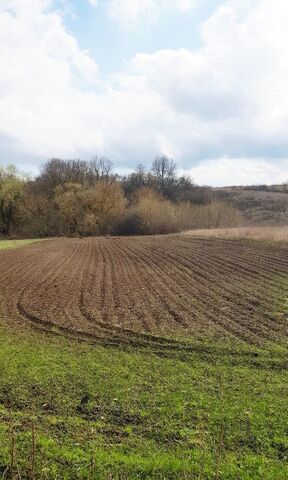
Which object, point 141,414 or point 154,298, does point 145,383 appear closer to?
point 141,414

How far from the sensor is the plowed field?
995cm

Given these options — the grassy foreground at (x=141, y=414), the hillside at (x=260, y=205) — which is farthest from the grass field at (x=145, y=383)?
the hillside at (x=260, y=205)

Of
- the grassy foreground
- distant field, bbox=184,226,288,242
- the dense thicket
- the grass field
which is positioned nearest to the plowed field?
the grass field

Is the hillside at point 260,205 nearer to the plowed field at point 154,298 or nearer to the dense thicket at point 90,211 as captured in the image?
the dense thicket at point 90,211

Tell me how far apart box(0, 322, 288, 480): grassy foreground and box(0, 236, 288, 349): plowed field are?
1.24m

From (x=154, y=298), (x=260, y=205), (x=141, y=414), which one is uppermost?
(x=260, y=205)

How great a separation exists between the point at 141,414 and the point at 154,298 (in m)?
7.35

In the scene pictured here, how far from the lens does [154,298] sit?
1341 centimetres

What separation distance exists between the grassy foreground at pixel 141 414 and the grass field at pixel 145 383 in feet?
0.06

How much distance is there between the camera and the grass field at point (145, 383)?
4.98m

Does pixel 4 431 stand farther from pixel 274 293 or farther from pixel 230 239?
pixel 230 239

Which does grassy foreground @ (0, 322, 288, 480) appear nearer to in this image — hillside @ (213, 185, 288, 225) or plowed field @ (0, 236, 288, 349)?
plowed field @ (0, 236, 288, 349)

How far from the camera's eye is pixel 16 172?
66875 mm

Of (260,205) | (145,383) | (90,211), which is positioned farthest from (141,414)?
(260,205)
